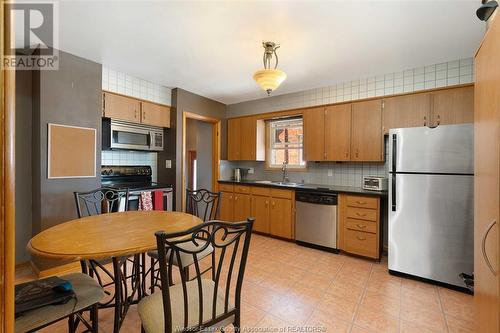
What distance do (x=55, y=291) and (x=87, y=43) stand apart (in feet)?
7.68

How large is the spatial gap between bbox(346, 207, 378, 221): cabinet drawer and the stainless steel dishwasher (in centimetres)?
19

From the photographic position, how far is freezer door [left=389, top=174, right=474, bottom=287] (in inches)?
89.2

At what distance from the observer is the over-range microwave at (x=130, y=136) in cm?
312

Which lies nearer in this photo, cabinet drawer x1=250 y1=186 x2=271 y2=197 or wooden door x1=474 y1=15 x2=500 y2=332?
wooden door x1=474 y1=15 x2=500 y2=332

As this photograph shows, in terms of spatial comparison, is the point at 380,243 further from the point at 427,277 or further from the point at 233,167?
the point at 233,167

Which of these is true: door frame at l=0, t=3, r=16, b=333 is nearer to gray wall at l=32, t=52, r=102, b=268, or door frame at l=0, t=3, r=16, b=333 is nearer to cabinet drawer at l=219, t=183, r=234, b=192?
gray wall at l=32, t=52, r=102, b=268

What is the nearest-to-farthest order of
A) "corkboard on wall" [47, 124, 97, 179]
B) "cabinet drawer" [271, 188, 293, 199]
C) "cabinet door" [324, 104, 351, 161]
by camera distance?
"corkboard on wall" [47, 124, 97, 179] → "cabinet door" [324, 104, 351, 161] → "cabinet drawer" [271, 188, 293, 199]

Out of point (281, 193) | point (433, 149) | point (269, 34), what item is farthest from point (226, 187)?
point (433, 149)

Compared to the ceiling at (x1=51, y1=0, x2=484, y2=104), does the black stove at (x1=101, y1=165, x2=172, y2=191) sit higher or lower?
lower

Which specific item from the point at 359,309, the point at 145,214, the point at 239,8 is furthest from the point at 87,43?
the point at 359,309

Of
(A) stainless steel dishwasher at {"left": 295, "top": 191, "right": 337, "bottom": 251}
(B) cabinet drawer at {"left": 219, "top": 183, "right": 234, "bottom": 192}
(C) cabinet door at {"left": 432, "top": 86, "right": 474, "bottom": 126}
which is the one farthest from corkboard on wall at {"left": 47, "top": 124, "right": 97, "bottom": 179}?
(C) cabinet door at {"left": 432, "top": 86, "right": 474, "bottom": 126}

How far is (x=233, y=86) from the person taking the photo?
379 centimetres

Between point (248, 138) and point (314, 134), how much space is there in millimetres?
1310

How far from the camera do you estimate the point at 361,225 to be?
3.04m
